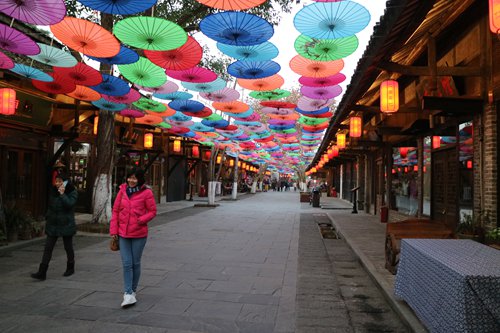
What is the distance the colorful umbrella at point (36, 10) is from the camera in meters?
5.90

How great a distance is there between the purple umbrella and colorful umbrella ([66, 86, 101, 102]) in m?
2.88

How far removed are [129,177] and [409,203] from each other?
35.5 ft

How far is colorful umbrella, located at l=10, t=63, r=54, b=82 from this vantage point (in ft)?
27.8

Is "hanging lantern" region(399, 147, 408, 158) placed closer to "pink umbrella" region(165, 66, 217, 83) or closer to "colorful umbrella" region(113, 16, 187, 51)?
"pink umbrella" region(165, 66, 217, 83)

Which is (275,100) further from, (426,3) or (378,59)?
(426,3)

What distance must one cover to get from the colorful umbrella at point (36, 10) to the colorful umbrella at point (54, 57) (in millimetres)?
1333

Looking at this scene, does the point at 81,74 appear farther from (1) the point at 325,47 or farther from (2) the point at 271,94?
(2) the point at 271,94

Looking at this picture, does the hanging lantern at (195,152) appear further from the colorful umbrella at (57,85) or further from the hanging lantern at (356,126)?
the colorful umbrella at (57,85)

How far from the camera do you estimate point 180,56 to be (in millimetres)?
8492

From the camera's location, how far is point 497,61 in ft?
22.4

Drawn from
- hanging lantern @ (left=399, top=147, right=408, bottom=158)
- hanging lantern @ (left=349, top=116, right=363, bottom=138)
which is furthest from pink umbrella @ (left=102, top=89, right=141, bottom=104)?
hanging lantern @ (left=399, top=147, right=408, bottom=158)

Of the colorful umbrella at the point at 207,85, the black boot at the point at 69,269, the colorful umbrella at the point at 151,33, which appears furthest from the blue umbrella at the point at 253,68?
the black boot at the point at 69,269

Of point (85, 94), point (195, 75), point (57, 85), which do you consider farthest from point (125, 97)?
point (195, 75)

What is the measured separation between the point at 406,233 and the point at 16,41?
7.59 metres
